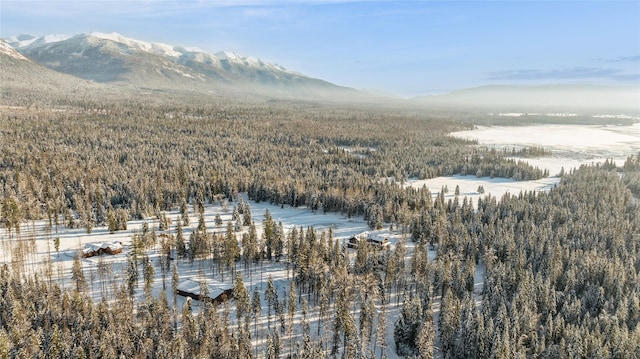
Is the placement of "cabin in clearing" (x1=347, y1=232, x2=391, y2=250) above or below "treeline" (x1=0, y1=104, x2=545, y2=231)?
below

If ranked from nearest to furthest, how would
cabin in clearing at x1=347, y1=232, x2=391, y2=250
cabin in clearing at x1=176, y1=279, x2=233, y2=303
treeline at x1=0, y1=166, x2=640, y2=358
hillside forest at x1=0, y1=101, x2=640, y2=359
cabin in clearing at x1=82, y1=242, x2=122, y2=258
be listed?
treeline at x1=0, y1=166, x2=640, y2=358
hillside forest at x1=0, y1=101, x2=640, y2=359
cabin in clearing at x1=176, y1=279, x2=233, y2=303
cabin in clearing at x1=82, y1=242, x2=122, y2=258
cabin in clearing at x1=347, y1=232, x2=391, y2=250

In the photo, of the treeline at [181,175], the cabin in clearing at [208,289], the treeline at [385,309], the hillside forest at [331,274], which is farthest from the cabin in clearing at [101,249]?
the cabin in clearing at [208,289]

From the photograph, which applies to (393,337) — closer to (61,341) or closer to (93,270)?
(61,341)

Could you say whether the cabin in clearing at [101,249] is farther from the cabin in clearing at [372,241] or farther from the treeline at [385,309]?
the cabin in clearing at [372,241]

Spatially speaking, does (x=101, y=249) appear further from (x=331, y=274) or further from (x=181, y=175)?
(x=181, y=175)

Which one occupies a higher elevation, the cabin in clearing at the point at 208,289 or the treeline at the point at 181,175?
the treeline at the point at 181,175

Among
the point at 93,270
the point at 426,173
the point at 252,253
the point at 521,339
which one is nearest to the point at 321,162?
the point at 426,173

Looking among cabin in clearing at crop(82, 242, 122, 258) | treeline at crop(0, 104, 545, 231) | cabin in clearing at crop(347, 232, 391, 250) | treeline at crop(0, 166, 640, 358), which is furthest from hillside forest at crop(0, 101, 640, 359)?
cabin in clearing at crop(82, 242, 122, 258)

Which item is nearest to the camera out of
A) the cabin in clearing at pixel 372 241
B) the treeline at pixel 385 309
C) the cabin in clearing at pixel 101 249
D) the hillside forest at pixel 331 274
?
the treeline at pixel 385 309

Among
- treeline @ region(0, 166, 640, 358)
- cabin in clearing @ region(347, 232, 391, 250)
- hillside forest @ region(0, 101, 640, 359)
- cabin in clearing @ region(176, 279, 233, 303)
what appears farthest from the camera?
cabin in clearing @ region(347, 232, 391, 250)

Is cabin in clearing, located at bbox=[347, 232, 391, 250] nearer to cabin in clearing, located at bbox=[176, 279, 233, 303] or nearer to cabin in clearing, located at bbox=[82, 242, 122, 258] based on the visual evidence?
cabin in clearing, located at bbox=[176, 279, 233, 303]

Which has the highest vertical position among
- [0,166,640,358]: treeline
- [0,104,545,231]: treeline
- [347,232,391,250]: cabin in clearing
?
[0,104,545,231]: treeline

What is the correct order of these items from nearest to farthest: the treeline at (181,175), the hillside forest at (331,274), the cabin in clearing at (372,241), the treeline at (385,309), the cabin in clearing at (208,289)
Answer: the treeline at (385,309) < the hillside forest at (331,274) < the cabin in clearing at (208,289) < the cabin in clearing at (372,241) < the treeline at (181,175)
